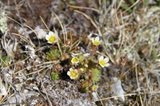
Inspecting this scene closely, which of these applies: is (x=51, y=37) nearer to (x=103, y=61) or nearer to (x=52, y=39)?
(x=52, y=39)

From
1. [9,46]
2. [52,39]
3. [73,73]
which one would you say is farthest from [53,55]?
[9,46]

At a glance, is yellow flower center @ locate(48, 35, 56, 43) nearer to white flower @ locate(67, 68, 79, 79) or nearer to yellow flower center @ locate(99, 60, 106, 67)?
white flower @ locate(67, 68, 79, 79)

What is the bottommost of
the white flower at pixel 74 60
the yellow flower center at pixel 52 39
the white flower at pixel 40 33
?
the white flower at pixel 74 60

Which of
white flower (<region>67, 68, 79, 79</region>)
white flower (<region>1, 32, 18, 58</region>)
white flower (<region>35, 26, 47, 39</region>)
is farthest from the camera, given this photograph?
white flower (<region>35, 26, 47, 39</region>)

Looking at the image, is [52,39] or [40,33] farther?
[40,33]

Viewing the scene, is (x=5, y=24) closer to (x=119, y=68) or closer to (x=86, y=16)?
(x=86, y=16)

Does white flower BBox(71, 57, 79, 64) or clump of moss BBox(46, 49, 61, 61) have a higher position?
clump of moss BBox(46, 49, 61, 61)

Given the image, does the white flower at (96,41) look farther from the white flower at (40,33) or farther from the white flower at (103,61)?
the white flower at (40,33)

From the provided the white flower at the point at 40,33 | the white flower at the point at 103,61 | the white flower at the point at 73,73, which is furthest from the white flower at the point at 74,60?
the white flower at the point at 40,33

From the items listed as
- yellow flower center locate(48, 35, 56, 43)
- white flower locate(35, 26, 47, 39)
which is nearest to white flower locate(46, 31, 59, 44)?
yellow flower center locate(48, 35, 56, 43)

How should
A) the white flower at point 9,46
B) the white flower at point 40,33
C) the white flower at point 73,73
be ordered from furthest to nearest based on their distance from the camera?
1. the white flower at point 40,33
2. the white flower at point 9,46
3. the white flower at point 73,73

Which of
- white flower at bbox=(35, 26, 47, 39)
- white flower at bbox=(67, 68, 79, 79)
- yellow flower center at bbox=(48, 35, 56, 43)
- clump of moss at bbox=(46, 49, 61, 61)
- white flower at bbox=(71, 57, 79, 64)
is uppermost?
white flower at bbox=(35, 26, 47, 39)

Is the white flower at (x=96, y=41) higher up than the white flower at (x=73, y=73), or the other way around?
the white flower at (x=96, y=41)
